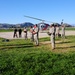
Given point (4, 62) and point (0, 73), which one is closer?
point (0, 73)

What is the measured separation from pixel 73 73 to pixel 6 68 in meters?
3.53

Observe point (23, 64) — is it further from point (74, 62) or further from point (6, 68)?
point (74, 62)

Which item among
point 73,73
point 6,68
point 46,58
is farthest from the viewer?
point 46,58

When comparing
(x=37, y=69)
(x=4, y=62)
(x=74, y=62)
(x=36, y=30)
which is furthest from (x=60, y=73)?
(x=36, y=30)

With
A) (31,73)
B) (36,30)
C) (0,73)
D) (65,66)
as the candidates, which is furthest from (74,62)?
(36,30)

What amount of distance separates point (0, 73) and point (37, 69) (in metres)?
1.95

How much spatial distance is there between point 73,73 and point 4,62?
417 centimetres

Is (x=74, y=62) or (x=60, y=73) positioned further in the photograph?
(x=74, y=62)

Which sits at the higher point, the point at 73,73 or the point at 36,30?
the point at 36,30

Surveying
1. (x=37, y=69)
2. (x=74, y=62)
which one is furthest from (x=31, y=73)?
(x=74, y=62)

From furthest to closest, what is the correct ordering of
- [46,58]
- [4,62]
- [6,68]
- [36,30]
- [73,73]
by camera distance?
[36,30] → [46,58] → [4,62] → [6,68] → [73,73]

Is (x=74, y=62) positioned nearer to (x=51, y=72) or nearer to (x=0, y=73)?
(x=51, y=72)

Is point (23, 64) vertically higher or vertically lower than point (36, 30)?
lower

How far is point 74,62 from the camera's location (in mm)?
15594
